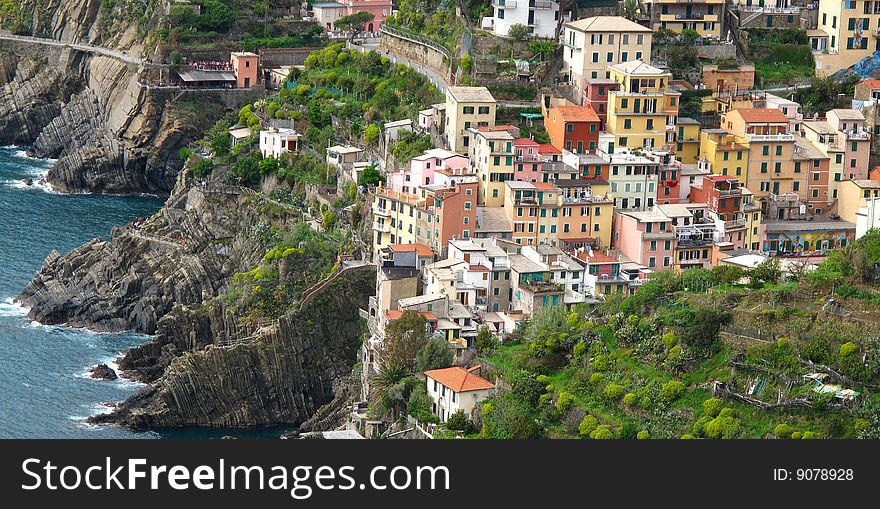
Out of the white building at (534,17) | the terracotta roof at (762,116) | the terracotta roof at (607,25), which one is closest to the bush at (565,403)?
the terracotta roof at (762,116)

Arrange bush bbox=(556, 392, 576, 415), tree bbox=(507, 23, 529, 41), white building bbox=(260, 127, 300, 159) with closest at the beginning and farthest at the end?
bush bbox=(556, 392, 576, 415)
tree bbox=(507, 23, 529, 41)
white building bbox=(260, 127, 300, 159)

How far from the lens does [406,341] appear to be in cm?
9256

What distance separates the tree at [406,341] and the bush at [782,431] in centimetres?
1807

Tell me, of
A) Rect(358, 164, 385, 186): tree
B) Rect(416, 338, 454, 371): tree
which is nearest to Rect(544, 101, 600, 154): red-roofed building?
Rect(358, 164, 385, 186): tree

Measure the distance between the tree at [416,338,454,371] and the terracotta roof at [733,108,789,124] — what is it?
75.2ft

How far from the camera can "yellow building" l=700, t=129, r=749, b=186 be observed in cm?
10638

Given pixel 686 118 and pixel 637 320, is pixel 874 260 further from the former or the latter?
pixel 686 118

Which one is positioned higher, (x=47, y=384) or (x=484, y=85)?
(x=484, y=85)

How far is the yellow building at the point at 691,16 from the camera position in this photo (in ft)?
381

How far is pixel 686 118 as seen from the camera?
358ft

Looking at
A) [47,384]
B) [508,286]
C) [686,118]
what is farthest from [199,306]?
[686,118]

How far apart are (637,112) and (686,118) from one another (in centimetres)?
380

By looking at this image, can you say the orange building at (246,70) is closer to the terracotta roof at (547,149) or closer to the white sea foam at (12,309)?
the white sea foam at (12,309)

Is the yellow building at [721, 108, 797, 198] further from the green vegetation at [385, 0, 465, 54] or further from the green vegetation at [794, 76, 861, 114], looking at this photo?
the green vegetation at [385, 0, 465, 54]
